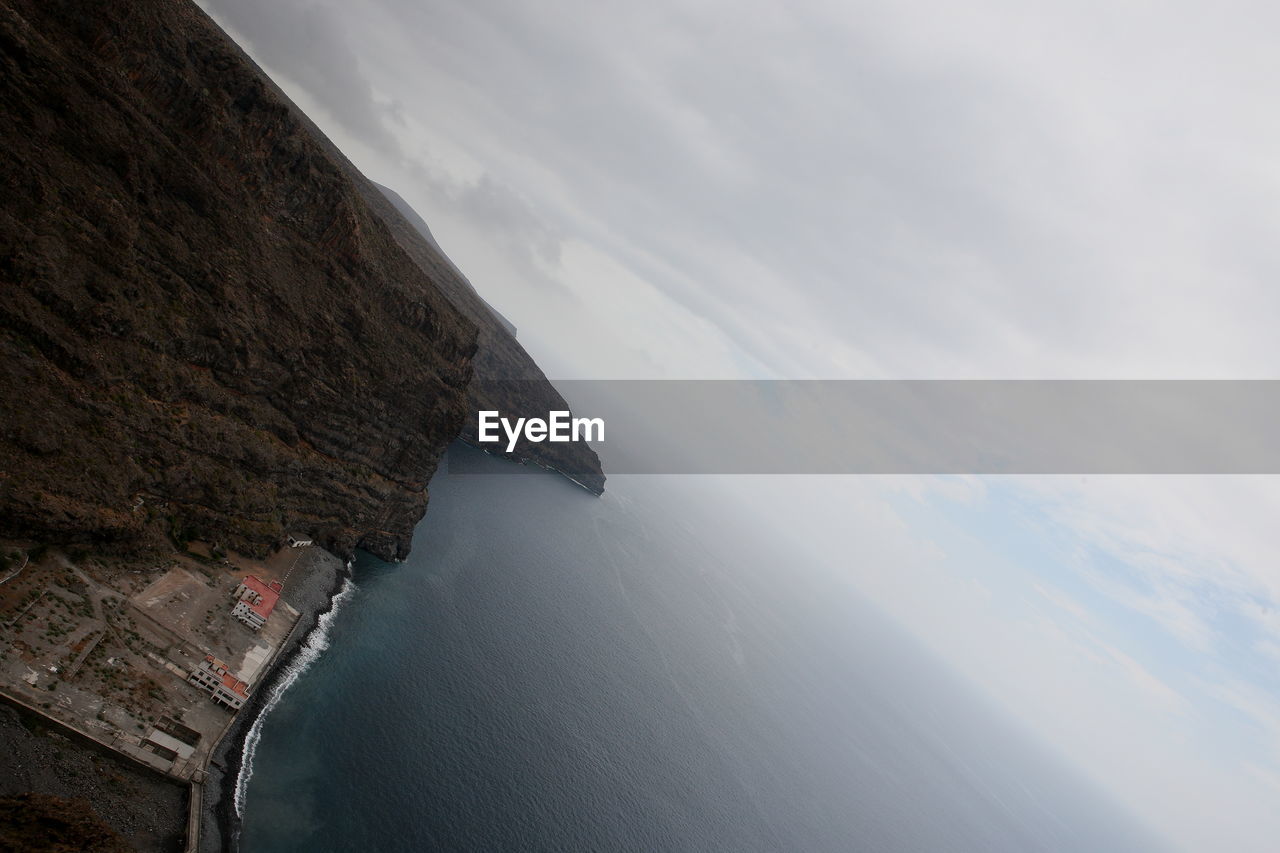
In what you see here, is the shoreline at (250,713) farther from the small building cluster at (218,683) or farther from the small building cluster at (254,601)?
the small building cluster at (254,601)

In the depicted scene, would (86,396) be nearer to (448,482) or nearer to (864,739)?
(448,482)

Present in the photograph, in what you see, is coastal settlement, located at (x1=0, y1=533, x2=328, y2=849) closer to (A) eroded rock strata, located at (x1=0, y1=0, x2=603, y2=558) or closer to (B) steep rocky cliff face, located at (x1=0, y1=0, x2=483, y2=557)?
(A) eroded rock strata, located at (x1=0, y1=0, x2=603, y2=558)

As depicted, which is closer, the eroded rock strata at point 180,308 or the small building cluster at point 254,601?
the eroded rock strata at point 180,308

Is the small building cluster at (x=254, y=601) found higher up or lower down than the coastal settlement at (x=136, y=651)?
higher up

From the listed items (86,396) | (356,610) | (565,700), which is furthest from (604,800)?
(86,396)

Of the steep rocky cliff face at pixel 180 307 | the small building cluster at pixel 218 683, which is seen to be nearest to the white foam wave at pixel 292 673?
the small building cluster at pixel 218 683

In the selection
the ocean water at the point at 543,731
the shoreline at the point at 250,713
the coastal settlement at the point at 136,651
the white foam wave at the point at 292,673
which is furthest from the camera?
the ocean water at the point at 543,731

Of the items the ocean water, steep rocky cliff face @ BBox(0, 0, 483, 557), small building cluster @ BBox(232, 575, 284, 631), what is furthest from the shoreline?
steep rocky cliff face @ BBox(0, 0, 483, 557)

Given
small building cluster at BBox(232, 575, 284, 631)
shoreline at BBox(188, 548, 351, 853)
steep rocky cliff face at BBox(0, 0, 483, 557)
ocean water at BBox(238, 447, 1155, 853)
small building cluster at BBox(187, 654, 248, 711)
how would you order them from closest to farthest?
shoreline at BBox(188, 548, 351, 853), small building cluster at BBox(187, 654, 248, 711), steep rocky cliff face at BBox(0, 0, 483, 557), ocean water at BBox(238, 447, 1155, 853), small building cluster at BBox(232, 575, 284, 631)
